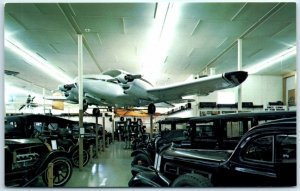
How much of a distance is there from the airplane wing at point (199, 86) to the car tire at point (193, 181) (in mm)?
1650

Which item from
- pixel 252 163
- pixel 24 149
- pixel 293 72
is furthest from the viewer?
pixel 24 149

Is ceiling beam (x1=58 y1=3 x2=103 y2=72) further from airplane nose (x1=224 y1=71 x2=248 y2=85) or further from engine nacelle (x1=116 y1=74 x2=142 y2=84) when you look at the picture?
airplane nose (x1=224 y1=71 x2=248 y2=85)

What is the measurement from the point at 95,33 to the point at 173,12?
143 cm

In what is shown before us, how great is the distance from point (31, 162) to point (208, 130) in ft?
8.83

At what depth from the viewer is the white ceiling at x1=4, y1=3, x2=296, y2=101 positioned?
3.14 metres

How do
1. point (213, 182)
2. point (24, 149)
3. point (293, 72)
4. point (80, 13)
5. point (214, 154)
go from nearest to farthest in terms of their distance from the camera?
point (213, 182), point (214, 154), point (293, 72), point (80, 13), point (24, 149)

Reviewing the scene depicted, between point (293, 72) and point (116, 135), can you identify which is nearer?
point (293, 72)

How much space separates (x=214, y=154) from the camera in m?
2.55

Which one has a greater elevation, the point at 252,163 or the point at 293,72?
the point at 293,72

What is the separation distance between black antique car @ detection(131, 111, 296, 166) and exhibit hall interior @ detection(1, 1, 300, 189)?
0.02 metres

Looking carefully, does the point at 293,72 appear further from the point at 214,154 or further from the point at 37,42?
the point at 37,42

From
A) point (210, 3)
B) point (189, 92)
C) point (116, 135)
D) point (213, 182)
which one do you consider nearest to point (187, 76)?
point (189, 92)

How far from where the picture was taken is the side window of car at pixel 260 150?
6.57ft

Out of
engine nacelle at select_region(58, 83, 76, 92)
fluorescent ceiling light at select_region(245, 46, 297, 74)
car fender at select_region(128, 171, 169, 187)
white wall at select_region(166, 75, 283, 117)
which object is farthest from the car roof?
engine nacelle at select_region(58, 83, 76, 92)
